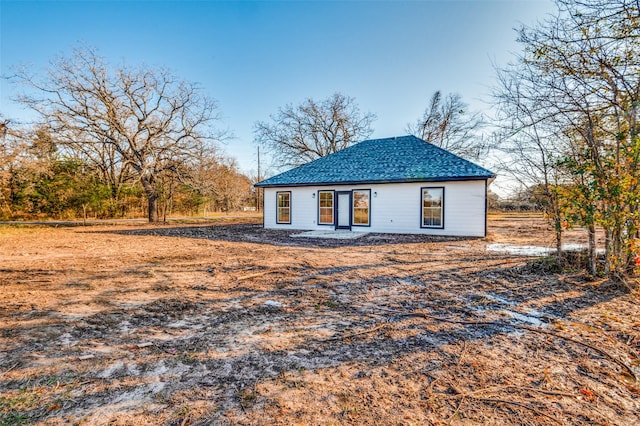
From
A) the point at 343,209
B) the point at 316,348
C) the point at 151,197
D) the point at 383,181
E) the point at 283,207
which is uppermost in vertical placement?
the point at 383,181

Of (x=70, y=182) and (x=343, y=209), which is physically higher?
(x=70, y=182)

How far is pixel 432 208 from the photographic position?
1184cm

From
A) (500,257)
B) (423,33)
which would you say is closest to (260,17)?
(423,33)

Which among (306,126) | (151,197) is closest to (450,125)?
(306,126)

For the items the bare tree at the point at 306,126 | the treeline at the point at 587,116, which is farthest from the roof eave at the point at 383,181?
the bare tree at the point at 306,126

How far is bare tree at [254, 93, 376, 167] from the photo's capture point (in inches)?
938

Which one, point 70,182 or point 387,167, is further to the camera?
point 70,182

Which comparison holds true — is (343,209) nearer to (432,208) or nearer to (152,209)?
(432,208)

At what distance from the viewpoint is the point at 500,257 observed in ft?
23.2

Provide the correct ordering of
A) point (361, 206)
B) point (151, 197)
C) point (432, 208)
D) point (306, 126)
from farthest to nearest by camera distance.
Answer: point (306, 126)
point (151, 197)
point (361, 206)
point (432, 208)

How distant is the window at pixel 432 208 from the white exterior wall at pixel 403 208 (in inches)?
5.9

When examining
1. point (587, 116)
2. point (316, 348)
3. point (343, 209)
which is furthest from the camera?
point (343, 209)

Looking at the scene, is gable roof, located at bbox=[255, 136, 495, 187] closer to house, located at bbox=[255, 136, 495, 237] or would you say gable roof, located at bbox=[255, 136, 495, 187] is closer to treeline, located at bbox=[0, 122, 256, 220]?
house, located at bbox=[255, 136, 495, 237]

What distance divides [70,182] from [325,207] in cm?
1764
